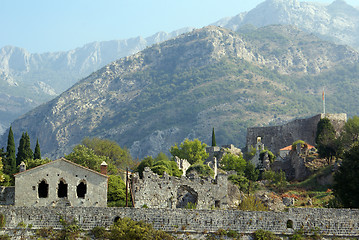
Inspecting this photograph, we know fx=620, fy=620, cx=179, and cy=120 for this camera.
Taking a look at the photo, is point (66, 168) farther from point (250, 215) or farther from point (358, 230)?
point (358, 230)

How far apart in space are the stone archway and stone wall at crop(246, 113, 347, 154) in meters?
41.5

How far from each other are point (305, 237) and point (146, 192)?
13753 mm

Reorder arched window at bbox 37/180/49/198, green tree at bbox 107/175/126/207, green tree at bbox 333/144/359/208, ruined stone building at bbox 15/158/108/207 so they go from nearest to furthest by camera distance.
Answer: ruined stone building at bbox 15/158/108/207, arched window at bbox 37/180/49/198, green tree at bbox 107/175/126/207, green tree at bbox 333/144/359/208

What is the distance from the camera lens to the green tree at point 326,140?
77250mm

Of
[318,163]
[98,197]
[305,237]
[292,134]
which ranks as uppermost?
[292,134]

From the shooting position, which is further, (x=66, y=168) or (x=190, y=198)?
(x=190, y=198)

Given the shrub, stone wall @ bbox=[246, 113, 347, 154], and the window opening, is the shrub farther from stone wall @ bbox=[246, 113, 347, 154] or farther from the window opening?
stone wall @ bbox=[246, 113, 347, 154]

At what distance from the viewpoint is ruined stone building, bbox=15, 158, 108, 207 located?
46781 mm

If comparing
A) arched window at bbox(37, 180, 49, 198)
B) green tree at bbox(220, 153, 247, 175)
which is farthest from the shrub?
green tree at bbox(220, 153, 247, 175)

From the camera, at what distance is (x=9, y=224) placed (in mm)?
42781

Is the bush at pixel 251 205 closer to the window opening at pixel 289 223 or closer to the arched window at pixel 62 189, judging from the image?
the window opening at pixel 289 223

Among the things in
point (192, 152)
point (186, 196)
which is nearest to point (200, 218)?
point (186, 196)

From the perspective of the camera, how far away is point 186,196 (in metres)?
53.8

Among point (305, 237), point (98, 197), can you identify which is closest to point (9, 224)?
point (98, 197)
